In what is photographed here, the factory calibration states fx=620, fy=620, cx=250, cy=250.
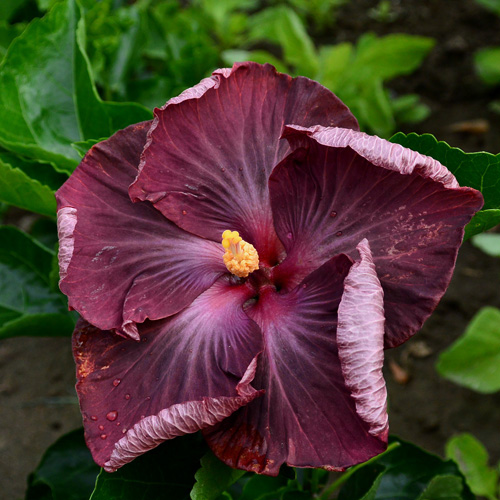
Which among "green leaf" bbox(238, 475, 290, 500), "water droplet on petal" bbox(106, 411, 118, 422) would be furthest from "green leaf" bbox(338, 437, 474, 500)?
"water droplet on petal" bbox(106, 411, 118, 422)

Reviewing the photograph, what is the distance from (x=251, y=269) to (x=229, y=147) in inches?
8.2

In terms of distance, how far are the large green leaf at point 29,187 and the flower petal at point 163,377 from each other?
0.33 meters

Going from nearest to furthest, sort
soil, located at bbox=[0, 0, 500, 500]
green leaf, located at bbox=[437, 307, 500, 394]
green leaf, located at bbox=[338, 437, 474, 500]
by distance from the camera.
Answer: green leaf, located at bbox=[338, 437, 474, 500], green leaf, located at bbox=[437, 307, 500, 394], soil, located at bbox=[0, 0, 500, 500]

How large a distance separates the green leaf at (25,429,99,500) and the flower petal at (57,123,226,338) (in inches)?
25.3

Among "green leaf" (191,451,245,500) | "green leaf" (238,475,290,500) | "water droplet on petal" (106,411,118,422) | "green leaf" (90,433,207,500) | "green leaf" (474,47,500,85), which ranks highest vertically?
"water droplet on petal" (106,411,118,422)

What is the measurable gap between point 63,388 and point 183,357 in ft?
Result: 5.21

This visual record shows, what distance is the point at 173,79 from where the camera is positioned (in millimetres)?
1966

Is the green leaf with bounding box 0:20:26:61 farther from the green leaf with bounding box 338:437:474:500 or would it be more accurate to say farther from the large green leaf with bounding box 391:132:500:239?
the green leaf with bounding box 338:437:474:500

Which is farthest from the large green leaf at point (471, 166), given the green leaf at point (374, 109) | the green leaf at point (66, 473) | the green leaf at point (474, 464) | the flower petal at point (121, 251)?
the green leaf at point (374, 109)

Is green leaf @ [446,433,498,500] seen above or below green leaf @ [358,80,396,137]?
below

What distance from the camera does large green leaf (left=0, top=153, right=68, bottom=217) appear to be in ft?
3.68

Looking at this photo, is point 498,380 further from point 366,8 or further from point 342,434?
point 366,8

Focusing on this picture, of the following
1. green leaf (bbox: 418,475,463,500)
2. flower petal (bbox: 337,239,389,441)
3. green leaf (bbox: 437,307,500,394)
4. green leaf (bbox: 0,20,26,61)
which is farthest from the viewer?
green leaf (bbox: 437,307,500,394)

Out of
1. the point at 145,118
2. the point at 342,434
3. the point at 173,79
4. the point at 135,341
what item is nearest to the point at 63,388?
the point at 173,79
